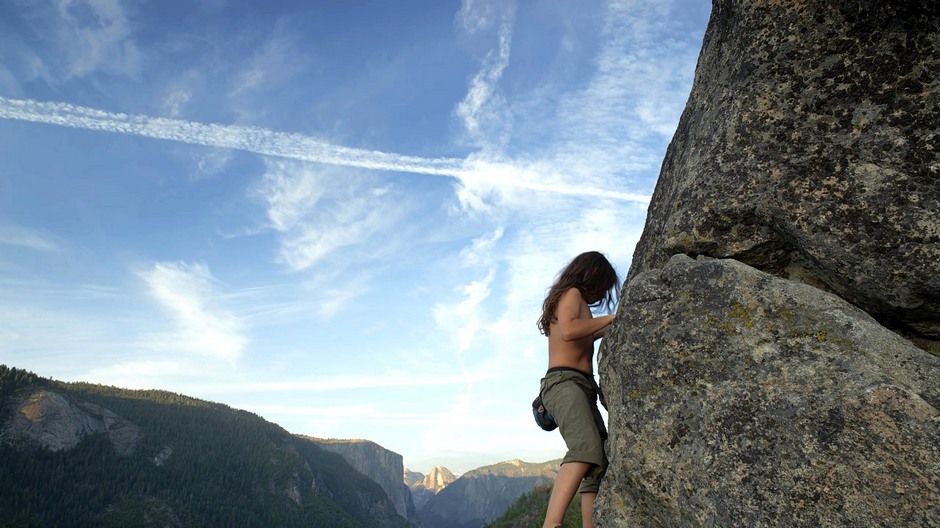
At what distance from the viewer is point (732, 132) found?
5.59m

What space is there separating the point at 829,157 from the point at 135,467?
172072 mm

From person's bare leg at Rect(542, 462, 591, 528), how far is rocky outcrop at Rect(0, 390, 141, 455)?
176105 mm

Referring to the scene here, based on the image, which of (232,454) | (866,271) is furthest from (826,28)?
(232,454)

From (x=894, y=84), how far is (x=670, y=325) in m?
2.71

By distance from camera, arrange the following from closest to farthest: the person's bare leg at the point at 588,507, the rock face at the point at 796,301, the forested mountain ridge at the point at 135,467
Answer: the rock face at the point at 796,301, the person's bare leg at the point at 588,507, the forested mountain ridge at the point at 135,467

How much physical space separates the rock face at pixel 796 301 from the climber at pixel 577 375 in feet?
1.28

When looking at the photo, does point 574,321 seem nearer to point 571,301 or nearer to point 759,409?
point 571,301

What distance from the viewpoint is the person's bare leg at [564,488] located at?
18.4 feet

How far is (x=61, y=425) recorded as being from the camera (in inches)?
5837

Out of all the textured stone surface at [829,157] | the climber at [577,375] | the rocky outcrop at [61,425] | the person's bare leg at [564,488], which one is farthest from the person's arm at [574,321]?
the rocky outcrop at [61,425]

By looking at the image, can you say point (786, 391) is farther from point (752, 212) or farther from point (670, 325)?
point (752, 212)

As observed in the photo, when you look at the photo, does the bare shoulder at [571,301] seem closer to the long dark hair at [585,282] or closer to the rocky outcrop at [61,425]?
the long dark hair at [585,282]

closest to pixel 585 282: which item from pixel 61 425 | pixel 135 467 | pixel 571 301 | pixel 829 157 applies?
pixel 571 301

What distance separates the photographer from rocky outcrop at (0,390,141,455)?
144 meters
